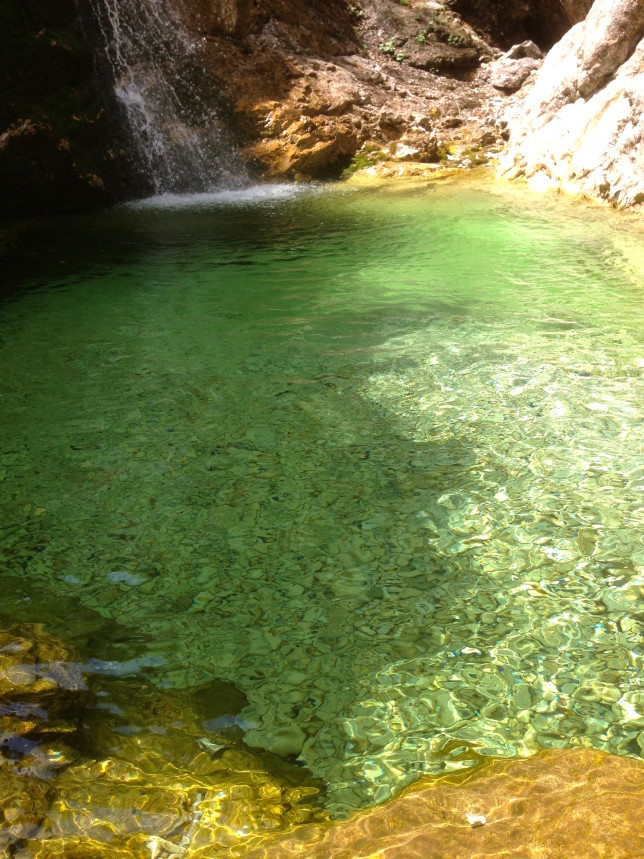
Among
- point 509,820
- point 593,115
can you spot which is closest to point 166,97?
point 593,115

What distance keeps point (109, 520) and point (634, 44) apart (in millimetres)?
10061

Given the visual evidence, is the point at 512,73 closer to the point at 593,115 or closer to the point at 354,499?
the point at 593,115

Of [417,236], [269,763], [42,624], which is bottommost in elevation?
[269,763]

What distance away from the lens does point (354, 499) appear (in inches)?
122

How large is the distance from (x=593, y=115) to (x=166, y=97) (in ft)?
22.6

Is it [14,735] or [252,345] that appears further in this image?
[252,345]

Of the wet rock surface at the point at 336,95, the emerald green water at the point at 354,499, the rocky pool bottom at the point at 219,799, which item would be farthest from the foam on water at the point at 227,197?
the rocky pool bottom at the point at 219,799

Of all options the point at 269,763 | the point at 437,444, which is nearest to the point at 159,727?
the point at 269,763

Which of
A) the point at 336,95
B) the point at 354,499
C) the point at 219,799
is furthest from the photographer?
the point at 336,95

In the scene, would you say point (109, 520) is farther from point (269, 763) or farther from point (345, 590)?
point (269, 763)

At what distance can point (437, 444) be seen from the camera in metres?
3.54

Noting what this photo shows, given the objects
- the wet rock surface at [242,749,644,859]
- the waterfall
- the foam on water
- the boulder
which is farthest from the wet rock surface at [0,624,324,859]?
the boulder

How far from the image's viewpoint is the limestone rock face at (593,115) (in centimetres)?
867

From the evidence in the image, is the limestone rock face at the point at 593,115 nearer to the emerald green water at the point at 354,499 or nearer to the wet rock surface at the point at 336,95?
the wet rock surface at the point at 336,95
